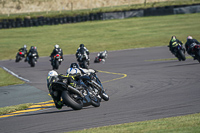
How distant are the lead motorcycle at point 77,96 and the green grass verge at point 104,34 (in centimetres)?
2722

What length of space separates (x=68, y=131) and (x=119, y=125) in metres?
1.06

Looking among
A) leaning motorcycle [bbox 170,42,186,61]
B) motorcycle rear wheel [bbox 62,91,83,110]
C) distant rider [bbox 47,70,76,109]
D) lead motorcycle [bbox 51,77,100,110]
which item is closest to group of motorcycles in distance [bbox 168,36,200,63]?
leaning motorcycle [bbox 170,42,186,61]

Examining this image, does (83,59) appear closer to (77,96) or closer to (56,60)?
(56,60)

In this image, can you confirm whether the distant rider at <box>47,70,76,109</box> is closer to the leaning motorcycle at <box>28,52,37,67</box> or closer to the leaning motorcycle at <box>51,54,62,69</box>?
the leaning motorcycle at <box>51,54,62,69</box>

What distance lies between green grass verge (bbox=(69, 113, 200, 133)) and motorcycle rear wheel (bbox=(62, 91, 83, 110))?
7.50 ft

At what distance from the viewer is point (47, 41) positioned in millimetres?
45406

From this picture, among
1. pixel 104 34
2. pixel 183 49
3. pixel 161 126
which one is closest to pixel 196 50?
pixel 183 49

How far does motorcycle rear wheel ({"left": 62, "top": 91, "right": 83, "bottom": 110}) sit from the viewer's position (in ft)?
33.2

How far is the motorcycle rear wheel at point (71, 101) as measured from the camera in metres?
10.1

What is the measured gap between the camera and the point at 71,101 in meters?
10.2

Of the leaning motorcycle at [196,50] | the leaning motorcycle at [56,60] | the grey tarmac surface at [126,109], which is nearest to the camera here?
the grey tarmac surface at [126,109]

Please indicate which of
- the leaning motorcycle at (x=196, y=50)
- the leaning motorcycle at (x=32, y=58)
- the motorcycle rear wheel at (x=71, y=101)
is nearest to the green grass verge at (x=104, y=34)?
the leaning motorcycle at (x=32, y=58)

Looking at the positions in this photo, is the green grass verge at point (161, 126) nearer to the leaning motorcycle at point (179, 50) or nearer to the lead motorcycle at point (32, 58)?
the leaning motorcycle at point (179, 50)

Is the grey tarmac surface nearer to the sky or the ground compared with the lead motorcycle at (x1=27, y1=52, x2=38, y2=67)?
nearer to the sky
